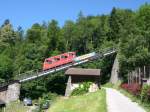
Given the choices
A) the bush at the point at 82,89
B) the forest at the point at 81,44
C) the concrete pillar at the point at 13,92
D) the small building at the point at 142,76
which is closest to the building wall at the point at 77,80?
the bush at the point at 82,89

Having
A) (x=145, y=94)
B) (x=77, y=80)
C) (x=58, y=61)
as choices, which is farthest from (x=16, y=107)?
(x=145, y=94)

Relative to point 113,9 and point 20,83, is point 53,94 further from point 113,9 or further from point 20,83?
point 113,9

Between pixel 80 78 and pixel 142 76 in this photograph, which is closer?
pixel 142 76

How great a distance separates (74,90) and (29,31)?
133 ft

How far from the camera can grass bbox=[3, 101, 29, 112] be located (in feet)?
179

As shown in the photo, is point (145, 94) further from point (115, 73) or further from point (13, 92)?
point (115, 73)

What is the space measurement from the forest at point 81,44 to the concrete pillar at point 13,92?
6068 mm

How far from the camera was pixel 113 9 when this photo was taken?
9712 centimetres

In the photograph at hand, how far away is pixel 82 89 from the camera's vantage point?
5634cm

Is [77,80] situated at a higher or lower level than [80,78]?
lower

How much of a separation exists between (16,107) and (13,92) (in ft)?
15.5

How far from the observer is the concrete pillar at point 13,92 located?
59956mm

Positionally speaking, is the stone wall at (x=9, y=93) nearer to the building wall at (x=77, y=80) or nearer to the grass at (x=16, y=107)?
the grass at (x=16, y=107)

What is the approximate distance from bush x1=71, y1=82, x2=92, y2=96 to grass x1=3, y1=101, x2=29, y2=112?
25.4ft
